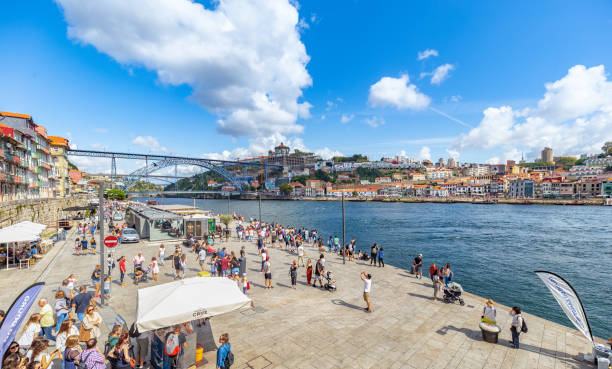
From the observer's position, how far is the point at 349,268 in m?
13.4

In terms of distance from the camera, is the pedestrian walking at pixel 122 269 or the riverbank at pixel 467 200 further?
the riverbank at pixel 467 200

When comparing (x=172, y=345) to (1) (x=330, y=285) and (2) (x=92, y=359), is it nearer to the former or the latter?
(2) (x=92, y=359)

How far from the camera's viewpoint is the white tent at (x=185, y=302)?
4.62 m

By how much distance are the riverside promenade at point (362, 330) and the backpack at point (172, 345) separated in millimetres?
383

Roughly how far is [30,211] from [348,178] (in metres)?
155

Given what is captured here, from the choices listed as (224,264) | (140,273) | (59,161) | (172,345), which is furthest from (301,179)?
(172,345)

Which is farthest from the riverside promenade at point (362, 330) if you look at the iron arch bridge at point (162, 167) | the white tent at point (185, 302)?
the iron arch bridge at point (162, 167)

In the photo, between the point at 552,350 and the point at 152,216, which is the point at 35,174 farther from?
the point at 552,350

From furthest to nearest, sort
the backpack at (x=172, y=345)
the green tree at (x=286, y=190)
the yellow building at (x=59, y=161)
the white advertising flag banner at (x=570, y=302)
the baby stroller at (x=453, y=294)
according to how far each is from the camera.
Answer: the green tree at (x=286, y=190) → the yellow building at (x=59, y=161) → the baby stroller at (x=453, y=294) → the white advertising flag banner at (x=570, y=302) → the backpack at (x=172, y=345)

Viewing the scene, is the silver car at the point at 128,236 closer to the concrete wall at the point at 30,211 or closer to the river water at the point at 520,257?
the concrete wall at the point at 30,211

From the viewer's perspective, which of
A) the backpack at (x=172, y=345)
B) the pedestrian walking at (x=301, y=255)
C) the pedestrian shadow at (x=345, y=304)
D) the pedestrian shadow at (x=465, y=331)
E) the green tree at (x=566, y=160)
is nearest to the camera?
the backpack at (x=172, y=345)

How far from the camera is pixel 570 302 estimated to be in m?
5.95

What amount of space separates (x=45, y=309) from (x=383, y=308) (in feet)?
27.7

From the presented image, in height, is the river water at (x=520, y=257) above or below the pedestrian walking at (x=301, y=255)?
below
